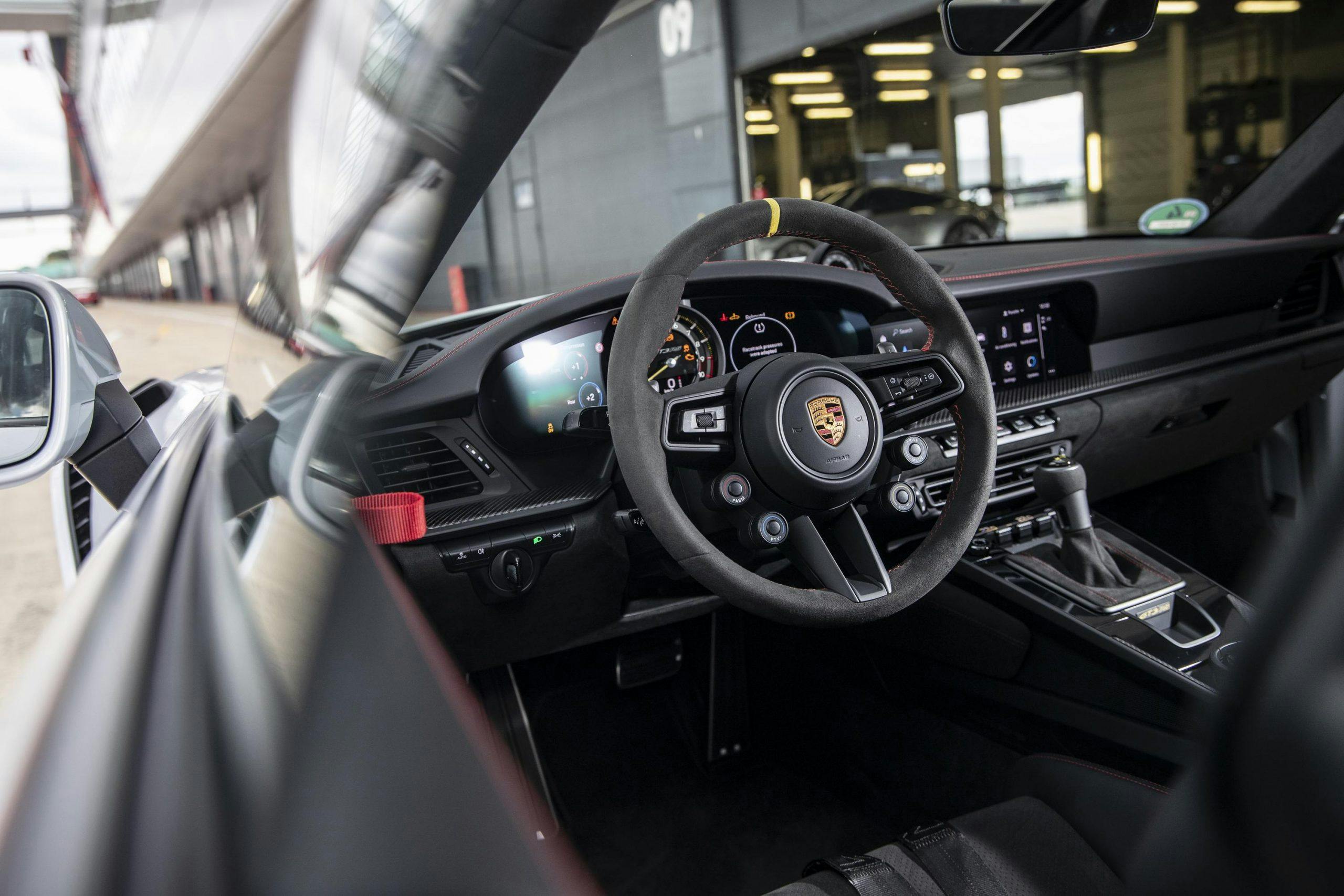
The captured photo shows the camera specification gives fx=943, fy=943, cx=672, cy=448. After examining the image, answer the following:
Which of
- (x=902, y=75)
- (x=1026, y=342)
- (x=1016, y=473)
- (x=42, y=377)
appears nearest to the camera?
(x=42, y=377)

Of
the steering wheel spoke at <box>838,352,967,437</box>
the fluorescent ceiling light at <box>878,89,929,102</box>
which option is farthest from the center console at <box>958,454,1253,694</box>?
the fluorescent ceiling light at <box>878,89,929,102</box>

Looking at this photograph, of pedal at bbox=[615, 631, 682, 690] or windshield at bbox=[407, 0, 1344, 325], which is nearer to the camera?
pedal at bbox=[615, 631, 682, 690]

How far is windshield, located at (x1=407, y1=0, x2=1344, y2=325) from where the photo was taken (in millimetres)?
6367

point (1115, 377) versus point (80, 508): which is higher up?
point (80, 508)

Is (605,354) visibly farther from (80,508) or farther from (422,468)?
(80,508)

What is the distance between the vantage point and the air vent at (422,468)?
1845mm

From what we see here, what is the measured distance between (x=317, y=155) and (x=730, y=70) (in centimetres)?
886

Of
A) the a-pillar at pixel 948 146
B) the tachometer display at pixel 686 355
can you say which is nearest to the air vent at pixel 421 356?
the tachometer display at pixel 686 355

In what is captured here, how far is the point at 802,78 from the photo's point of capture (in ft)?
26.5

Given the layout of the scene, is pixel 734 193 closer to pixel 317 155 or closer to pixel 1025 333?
pixel 1025 333

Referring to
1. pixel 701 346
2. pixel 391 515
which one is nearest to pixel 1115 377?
pixel 701 346

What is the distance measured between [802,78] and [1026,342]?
20.2ft

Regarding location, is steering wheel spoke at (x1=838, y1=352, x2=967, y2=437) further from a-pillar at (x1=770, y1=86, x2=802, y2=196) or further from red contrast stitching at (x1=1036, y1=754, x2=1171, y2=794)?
a-pillar at (x1=770, y1=86, x2=802, y2=196)

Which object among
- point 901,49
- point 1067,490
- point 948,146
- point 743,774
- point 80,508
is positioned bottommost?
point 743,774
